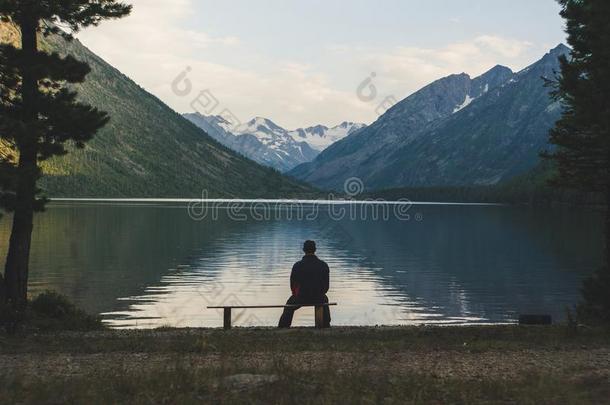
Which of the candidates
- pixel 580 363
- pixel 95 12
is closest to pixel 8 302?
pixel 95 12

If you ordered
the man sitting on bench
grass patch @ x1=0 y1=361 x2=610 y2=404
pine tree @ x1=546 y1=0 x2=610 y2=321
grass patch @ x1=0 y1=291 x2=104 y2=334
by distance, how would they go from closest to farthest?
grass patch @ x1=0 y1=361 x2=610 y2=404
grass patch @ x1=0 y1=291 x2=104 y2=334
pine tree @ x1=546 y1=0 x2=610 y2=321
the man sitting on bench

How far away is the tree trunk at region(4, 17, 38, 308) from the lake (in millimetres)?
11330

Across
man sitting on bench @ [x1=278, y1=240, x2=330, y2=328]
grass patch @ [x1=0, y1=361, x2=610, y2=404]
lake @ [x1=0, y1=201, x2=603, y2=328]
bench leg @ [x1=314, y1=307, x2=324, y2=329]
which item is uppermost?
man sitting on bench @ [x1=278, y1=240, x2=330, y2=328]

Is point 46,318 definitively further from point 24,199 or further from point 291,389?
point 291,389

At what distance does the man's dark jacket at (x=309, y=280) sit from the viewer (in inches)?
1022

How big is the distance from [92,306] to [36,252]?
36438mm

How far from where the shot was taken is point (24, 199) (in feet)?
84.6

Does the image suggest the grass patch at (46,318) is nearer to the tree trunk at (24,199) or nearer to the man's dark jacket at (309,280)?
the tree trunk at (24,199)

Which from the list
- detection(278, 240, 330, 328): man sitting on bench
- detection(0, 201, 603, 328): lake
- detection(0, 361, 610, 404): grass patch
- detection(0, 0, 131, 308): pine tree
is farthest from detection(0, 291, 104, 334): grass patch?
detection(0, 361, 610, 404): grass patch

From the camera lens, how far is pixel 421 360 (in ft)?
61.2

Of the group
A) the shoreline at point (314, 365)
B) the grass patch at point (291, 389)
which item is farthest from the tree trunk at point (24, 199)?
the grass patch at point (291, 389)

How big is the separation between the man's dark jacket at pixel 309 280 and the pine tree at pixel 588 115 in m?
11.2

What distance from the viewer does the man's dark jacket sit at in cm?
2597

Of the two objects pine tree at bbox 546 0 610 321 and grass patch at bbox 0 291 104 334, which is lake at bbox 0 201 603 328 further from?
pine tree at bbox 546 0 610 321
